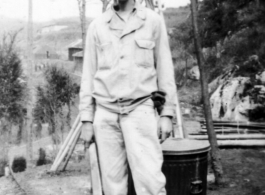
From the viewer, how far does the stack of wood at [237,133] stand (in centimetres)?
779

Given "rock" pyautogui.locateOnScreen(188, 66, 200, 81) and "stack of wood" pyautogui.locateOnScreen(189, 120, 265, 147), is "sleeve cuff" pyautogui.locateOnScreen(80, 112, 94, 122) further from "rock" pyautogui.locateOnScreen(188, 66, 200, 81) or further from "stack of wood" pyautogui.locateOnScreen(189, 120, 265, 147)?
"rock" pyautogui.locateOnScreen(188, 66, 200, 81)

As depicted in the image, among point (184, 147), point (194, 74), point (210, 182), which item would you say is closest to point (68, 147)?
point (210, 182)

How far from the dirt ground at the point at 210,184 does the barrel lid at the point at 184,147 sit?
6.77 feet

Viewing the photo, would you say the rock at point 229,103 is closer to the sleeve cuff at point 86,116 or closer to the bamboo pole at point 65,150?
the bamboo pole at point 65,150

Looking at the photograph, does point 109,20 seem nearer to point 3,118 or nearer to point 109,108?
point 109,108

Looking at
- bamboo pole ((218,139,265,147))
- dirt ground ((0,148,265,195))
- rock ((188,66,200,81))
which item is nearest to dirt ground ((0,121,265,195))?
dirt ground ((0,148,265,195))

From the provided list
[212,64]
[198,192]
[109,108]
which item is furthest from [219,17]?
[109,108]

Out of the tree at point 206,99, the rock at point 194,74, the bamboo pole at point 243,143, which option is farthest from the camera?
the rock at point 194,74

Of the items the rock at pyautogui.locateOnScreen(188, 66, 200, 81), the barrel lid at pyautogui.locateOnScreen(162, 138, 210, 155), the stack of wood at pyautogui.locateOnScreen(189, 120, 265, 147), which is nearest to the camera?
the barrel lid at pyautogui.locateOnScreen(162, 138, 210, 155)

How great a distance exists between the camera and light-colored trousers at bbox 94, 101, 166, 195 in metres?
2.38

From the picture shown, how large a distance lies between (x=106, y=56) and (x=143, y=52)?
0.84ft

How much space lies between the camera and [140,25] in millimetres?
2543

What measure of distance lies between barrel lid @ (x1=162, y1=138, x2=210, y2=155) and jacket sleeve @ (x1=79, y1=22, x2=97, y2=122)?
0.87 m

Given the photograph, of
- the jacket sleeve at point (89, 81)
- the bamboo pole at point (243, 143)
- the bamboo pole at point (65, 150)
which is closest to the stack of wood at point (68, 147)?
the bamboo pole at point (65, 150)
